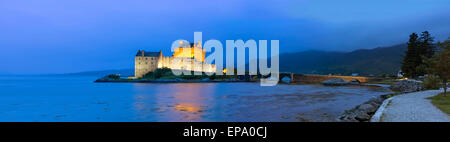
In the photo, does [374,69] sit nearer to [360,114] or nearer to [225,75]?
[225,75]

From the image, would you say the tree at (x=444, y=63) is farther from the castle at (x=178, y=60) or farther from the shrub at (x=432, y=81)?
the castle at (x=178, y=60)

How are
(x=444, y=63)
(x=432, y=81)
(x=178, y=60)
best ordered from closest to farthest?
(x=444, y=63), (x=432, y=81), (x=178, y=60)

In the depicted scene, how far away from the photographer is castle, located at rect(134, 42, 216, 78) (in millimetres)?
100125

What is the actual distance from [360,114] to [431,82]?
16.3 meters

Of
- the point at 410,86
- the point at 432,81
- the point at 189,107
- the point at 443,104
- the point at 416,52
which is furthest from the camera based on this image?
the point at 416,52

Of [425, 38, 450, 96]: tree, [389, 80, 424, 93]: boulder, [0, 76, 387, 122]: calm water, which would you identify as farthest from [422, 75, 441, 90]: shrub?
[389, 80, 424, 93]: boulder

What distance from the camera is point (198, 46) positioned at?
363 ft

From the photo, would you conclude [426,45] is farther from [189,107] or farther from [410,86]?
[189,107]

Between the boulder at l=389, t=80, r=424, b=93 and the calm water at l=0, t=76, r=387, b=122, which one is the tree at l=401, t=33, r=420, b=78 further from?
the calm water at l=0, t=76, r=387, b=122

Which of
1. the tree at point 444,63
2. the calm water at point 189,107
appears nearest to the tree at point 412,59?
the calm water at point 189,107

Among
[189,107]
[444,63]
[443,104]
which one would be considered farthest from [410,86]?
[189,107]

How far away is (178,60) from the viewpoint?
104 m

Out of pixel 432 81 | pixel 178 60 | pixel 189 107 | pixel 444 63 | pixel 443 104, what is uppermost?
pixel 178 60

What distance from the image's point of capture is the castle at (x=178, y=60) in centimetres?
10012
